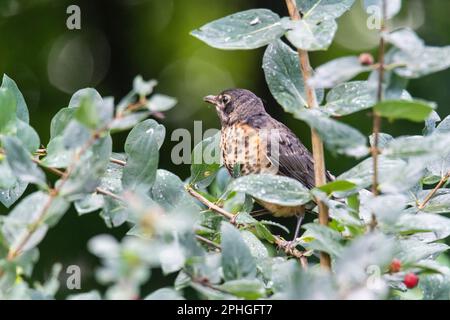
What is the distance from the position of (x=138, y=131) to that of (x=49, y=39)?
438 centimetres

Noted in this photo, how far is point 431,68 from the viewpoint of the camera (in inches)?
44.6

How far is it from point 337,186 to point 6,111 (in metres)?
0.64

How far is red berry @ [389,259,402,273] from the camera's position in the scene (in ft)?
4.20

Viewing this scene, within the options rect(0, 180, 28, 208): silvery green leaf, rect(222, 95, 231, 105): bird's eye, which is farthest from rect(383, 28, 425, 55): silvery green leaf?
rect(222, 95, 231, 105): bird's eye

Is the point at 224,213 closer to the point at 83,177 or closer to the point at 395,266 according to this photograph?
the point at 395,266

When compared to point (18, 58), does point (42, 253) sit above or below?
below

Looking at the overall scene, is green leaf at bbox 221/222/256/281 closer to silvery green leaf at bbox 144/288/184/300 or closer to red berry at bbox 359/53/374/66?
silvery green leaf at bbox 144/288/184/300

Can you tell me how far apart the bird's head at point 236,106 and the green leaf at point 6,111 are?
7.84ft

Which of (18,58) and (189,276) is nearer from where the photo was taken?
(189,276)

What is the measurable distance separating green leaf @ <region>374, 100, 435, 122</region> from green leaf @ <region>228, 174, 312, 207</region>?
0.93 feet

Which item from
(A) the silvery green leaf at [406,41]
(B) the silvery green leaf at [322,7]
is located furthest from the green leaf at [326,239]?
(B) the silvery green leaf at [322,7]
